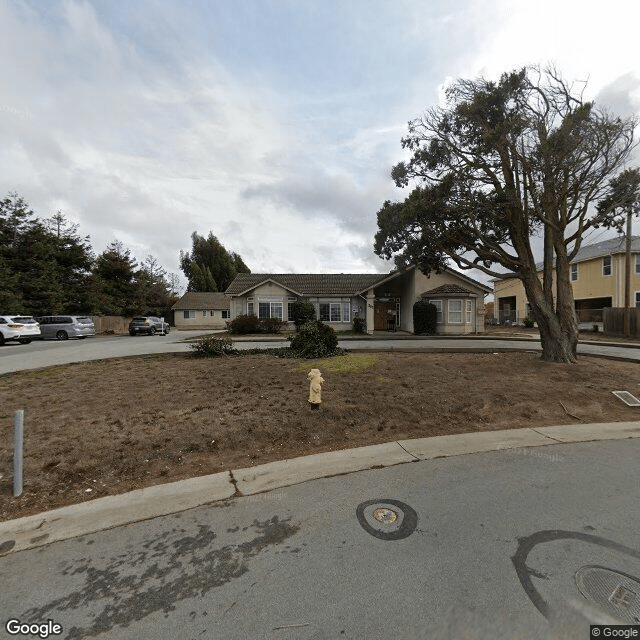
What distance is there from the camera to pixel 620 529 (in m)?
2.98

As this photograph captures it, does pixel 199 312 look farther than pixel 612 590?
Yes

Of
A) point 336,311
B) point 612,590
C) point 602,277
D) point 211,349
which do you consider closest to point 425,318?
point 336,311

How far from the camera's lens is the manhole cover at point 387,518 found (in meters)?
2.95

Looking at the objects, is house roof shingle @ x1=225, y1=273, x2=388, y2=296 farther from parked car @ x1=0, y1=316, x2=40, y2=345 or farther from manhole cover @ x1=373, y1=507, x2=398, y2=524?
manhole cover @ x1=373, y1=507, x2=398, y2=524

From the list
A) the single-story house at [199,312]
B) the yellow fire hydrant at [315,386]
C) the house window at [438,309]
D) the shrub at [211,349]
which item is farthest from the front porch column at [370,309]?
the single-story house at [199,312]

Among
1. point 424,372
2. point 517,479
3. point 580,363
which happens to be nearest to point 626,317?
point 580,363

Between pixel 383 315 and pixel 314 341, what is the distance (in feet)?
56.6

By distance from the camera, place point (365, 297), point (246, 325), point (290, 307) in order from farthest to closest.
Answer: point (290, 307), point (365, 297), point (246, 325)

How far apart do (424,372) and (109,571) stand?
793 cm

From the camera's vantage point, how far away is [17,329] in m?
19.5

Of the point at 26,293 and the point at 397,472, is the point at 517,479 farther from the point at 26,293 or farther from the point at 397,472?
the point at 26,293

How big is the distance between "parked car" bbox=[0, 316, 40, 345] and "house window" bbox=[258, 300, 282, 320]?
14.3 metres

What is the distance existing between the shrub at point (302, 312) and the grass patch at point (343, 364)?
48.2 feet

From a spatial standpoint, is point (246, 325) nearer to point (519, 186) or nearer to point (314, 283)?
point (314, 283)
